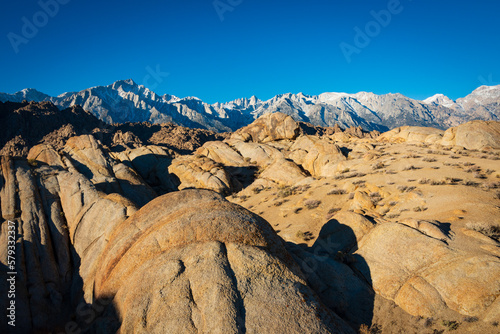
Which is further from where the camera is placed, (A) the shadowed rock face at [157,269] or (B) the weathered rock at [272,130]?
(B) the weathered rock at [272,130]

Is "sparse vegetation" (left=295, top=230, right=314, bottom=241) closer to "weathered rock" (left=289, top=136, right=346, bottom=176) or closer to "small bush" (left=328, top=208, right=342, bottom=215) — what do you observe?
"small bush" (left=328, top=208, right=342, bottom=215)

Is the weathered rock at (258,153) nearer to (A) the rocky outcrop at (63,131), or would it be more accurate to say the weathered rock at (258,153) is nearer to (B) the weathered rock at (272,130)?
(B) the weathered rock at (272,130)

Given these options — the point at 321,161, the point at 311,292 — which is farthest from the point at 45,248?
the point at 321,161

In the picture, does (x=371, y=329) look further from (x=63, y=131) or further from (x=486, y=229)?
(x=63, y=131)

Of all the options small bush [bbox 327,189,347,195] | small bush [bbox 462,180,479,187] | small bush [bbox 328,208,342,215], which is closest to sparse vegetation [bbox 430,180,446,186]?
small bush [bbox 462,180,479,187]

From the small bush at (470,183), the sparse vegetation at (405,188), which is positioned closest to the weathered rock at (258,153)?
the sparse vegetation at (405,188)

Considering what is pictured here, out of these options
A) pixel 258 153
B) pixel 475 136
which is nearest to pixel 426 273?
pixel 258 153

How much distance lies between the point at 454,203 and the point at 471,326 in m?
9.09

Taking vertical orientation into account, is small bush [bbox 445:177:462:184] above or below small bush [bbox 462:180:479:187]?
above

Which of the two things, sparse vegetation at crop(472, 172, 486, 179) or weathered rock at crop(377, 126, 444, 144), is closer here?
sparse vegetation at crop(472, 172, 486, 179)

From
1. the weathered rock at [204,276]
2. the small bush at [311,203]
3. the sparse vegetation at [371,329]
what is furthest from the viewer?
the small bush at [311,203]

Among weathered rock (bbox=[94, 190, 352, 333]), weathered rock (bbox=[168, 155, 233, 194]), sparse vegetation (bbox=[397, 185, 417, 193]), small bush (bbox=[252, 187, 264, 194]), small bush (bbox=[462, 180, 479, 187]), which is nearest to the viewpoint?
weathered rock (bbox=[94, 190, 352, 333])

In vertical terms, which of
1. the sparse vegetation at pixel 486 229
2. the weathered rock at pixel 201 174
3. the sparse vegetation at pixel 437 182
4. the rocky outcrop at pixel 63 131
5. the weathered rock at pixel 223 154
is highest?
the rocky outcrop at pixel 63 131

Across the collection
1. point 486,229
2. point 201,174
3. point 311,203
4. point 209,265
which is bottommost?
point 486,229
